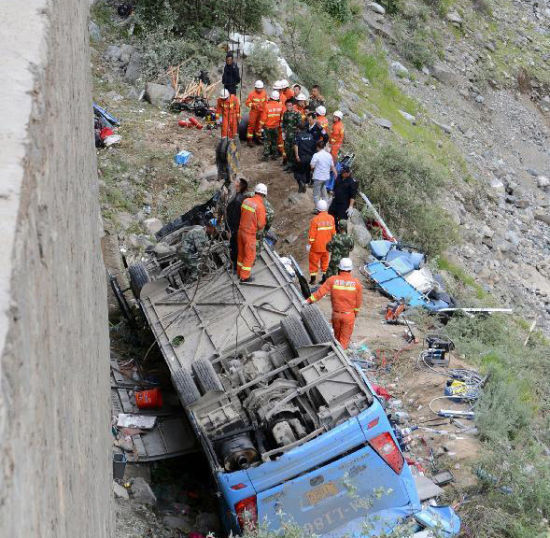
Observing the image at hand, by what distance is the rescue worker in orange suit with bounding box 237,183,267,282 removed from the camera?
373 inches

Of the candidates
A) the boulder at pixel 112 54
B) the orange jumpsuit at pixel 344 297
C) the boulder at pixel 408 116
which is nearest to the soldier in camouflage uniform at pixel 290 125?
the orange jumpsuit at pixel 344 297

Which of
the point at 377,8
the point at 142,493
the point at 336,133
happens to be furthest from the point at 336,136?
the point at 377,8

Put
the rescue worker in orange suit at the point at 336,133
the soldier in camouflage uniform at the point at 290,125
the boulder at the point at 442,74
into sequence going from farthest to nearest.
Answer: the boulder at the point at 442,74 < the rescue worker in orange suit at the point at 336,133 < the soldier in camouflage uniform at the point at 290,125

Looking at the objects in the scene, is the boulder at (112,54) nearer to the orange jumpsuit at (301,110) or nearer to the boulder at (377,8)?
the orange jumpsuit at (301,110)

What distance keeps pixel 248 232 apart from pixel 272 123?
200 inches

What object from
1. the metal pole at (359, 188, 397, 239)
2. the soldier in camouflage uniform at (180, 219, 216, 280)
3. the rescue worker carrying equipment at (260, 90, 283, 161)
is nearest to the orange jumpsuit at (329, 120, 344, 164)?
the rescue worker carrying equipment at (260, 90, 283, 161)

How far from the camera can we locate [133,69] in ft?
56.4

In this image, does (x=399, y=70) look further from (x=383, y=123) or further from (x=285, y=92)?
(x=285, y=92)

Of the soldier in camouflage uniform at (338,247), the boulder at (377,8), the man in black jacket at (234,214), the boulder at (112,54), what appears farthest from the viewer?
the boulder at (377,8)

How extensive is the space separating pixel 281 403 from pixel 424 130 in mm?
15971

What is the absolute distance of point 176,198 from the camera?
1368 centimetres

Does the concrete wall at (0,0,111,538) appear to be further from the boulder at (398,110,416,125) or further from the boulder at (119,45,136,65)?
the boulder at (398,110,416,125)

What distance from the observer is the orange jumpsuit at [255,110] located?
568 inches

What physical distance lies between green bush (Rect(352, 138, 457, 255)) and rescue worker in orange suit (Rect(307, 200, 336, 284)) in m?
3.70
